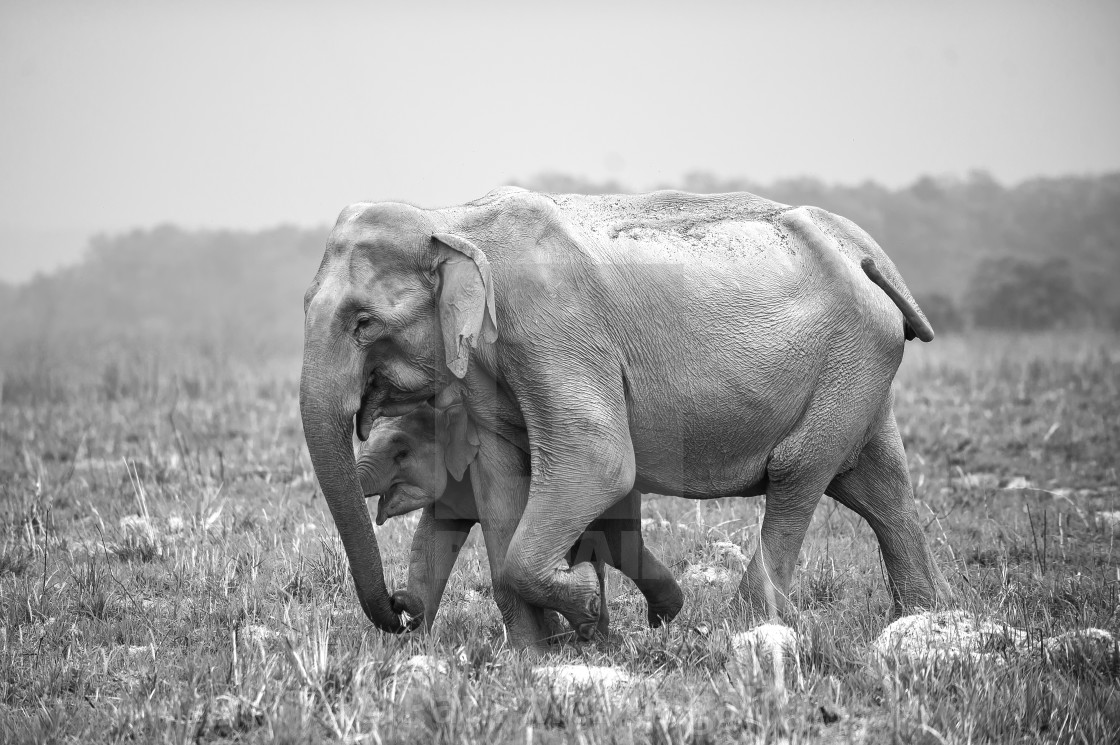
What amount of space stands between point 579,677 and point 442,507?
152 cm

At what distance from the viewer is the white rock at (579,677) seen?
4.78 meters

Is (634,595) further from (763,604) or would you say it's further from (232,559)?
(232,559)

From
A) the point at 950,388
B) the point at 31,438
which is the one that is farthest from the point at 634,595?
the point at 950,388

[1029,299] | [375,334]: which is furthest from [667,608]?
[1029,299]

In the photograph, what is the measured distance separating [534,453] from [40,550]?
12.1 feet

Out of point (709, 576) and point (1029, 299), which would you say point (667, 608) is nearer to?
point (709, 576)

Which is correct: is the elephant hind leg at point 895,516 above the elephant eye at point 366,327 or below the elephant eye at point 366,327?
below

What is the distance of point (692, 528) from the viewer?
8195mm

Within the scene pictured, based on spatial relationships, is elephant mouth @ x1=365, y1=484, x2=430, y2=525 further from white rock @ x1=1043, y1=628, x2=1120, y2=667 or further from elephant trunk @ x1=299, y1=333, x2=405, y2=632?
white rock @ x1=1043, y1=628, x2=1120, y2=667

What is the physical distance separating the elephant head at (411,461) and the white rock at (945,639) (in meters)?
2.10

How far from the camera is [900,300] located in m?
6.33

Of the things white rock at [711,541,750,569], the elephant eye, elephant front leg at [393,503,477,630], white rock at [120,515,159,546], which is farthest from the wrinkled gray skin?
white rock at [120,515,159,546]

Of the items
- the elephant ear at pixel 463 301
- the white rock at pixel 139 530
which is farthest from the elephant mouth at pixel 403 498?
the white rock at pixel 139 530

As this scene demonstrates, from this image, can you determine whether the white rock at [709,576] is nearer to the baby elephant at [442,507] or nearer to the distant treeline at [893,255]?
the baby elephant at [442,507]
